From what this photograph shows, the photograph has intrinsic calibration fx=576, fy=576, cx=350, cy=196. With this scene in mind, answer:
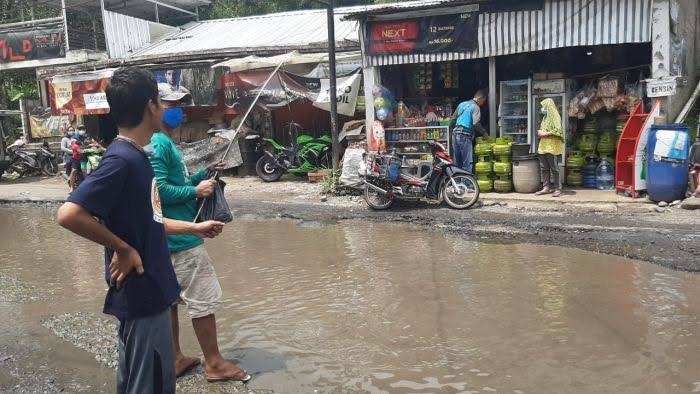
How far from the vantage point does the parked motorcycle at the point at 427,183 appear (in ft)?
31.3

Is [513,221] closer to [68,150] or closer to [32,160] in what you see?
[68,150]

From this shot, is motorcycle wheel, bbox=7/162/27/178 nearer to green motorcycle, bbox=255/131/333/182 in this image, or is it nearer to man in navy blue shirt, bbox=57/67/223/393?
green motorcycle, bbox=255/131/333/182

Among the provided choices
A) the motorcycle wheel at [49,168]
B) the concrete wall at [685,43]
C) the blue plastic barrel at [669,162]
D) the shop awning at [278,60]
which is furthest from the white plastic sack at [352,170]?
the motorcycle wheel at [49,168]

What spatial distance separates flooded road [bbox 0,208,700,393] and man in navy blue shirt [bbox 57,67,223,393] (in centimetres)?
142

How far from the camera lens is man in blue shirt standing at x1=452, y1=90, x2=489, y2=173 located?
10930mm

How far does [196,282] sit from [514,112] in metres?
9.22

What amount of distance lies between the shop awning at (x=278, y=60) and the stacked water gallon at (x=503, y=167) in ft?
12.9

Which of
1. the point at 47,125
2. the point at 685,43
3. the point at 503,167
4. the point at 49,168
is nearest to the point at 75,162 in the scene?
the point at 49,168

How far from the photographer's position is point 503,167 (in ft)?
34.4

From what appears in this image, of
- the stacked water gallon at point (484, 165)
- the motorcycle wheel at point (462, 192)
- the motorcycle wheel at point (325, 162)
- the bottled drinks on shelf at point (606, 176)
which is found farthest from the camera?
the motorcycle wheel at point (325, 162)

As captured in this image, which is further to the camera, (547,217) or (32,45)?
(32,45)

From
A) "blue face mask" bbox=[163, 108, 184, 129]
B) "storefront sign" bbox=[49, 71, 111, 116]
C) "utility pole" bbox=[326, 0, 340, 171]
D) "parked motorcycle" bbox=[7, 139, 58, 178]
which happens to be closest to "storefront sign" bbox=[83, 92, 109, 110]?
"storefront sign" bbox=[49, 71, 111, 116]

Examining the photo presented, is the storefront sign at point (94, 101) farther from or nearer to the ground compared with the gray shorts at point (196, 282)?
farther from the ground

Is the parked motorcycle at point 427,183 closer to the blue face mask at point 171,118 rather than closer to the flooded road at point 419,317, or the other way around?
the flooded road at point 419,317
